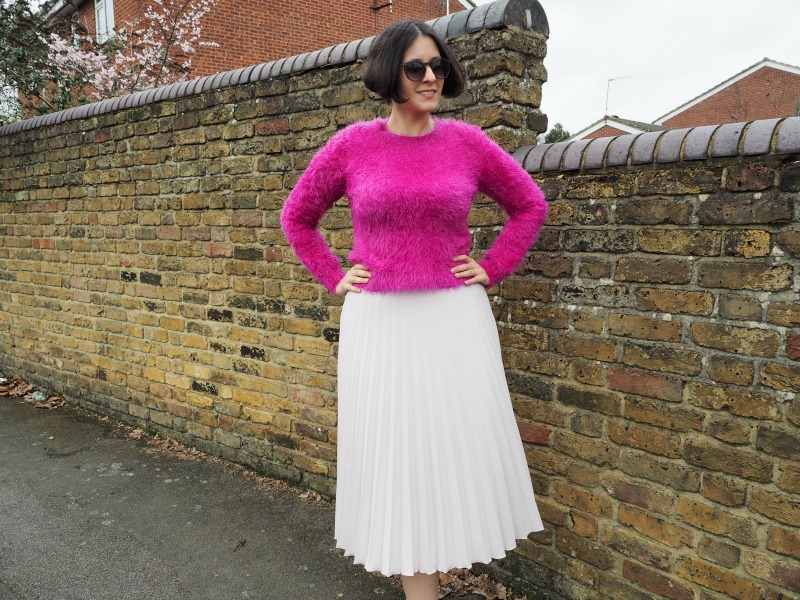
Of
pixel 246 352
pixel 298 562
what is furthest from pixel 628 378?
pixel 246 352

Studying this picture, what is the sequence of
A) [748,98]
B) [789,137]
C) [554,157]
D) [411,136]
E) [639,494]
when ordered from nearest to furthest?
[789,137] < [411,136] < [639,494] < [554,157] < [748,98]

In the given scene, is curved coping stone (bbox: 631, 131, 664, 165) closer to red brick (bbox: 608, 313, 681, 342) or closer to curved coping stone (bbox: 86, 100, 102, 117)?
red brick (bbox: 608, 313, 681, 342)

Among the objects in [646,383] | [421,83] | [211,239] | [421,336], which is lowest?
[646,383]

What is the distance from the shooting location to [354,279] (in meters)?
2.05

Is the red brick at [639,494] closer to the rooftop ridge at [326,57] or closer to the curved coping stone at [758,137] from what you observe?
the curved coping stone at [758,137]

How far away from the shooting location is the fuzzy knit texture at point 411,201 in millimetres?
1919

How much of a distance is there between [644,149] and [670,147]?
90 millimetres

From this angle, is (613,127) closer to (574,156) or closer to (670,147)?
(574,156)

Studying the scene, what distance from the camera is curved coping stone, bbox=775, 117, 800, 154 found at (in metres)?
1.74

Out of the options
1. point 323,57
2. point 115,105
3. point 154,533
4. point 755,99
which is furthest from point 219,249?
point 755,99

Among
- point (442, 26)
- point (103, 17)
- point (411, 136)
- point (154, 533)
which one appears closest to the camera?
point (411, 136)

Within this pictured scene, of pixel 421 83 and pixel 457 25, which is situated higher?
pixel 457 25

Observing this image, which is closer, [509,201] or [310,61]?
[509,201]

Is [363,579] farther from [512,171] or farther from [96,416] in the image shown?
[96,416]
